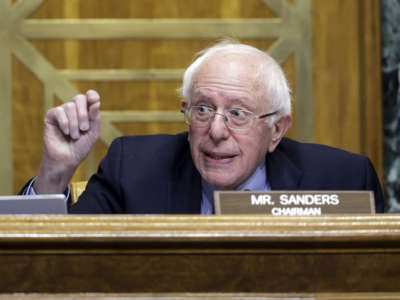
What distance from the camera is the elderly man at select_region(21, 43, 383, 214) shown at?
1604 millimetres

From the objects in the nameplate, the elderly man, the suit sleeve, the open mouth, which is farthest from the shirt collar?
the nameplate

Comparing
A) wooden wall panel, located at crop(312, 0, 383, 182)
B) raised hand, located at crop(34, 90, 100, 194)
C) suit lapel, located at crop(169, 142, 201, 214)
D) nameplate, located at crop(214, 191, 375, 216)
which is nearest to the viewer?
nameplate, located at crop(214, 191, 375, 216)

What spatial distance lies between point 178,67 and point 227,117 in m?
1.72

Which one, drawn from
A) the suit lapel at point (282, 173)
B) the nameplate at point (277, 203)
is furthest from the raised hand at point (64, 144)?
the nameplate at point (277, 203)

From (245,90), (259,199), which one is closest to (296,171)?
(245,90)

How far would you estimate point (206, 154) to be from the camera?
1.63m

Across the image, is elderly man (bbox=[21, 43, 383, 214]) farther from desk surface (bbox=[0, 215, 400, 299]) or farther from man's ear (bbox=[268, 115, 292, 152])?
desk surface (bbox=[0, 215, 400, 299])

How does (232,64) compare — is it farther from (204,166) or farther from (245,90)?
(204,166)

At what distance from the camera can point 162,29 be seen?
3.30m

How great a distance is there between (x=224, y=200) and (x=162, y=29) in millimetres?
2407

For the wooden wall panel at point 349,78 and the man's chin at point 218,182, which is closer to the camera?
the man's chin at point 218,182

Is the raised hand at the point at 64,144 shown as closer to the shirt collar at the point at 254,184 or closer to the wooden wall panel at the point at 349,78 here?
the shirt collar at the point at 254,184

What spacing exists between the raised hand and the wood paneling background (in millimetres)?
1648

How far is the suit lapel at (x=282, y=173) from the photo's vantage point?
1710 mm
